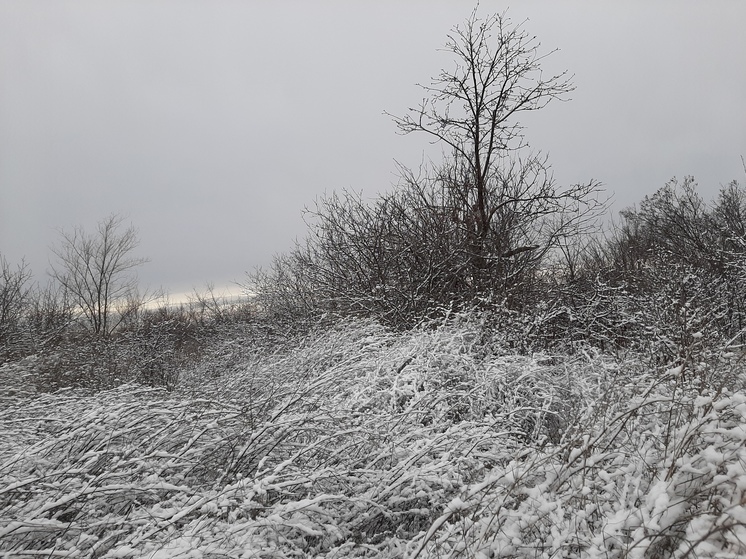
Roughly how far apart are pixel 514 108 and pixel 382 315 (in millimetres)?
4473

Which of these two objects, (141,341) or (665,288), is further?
(141,341)

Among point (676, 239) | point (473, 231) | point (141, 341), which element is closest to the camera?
point (473, 231)

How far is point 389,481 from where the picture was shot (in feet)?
8.43

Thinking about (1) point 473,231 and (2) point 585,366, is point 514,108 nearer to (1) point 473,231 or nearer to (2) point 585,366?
(1) point 473,231

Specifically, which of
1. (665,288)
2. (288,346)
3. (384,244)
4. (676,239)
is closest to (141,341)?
(288,346)

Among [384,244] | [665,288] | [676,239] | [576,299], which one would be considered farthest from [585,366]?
[676,239]

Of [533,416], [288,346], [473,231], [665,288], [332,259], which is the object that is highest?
[332,259]

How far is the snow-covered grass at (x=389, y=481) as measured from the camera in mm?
1686

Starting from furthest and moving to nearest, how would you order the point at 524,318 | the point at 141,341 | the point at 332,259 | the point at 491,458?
1. the point at 141,341
2. the point at 332,259
3. the point at 524,318
4. the point at 491,458

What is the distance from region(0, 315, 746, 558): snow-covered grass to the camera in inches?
66.4

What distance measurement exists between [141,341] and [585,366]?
1222cm

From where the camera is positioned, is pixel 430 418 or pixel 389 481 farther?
pixel 430 418

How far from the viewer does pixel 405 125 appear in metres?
8.06

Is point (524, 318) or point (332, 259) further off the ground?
point (332, 259)
